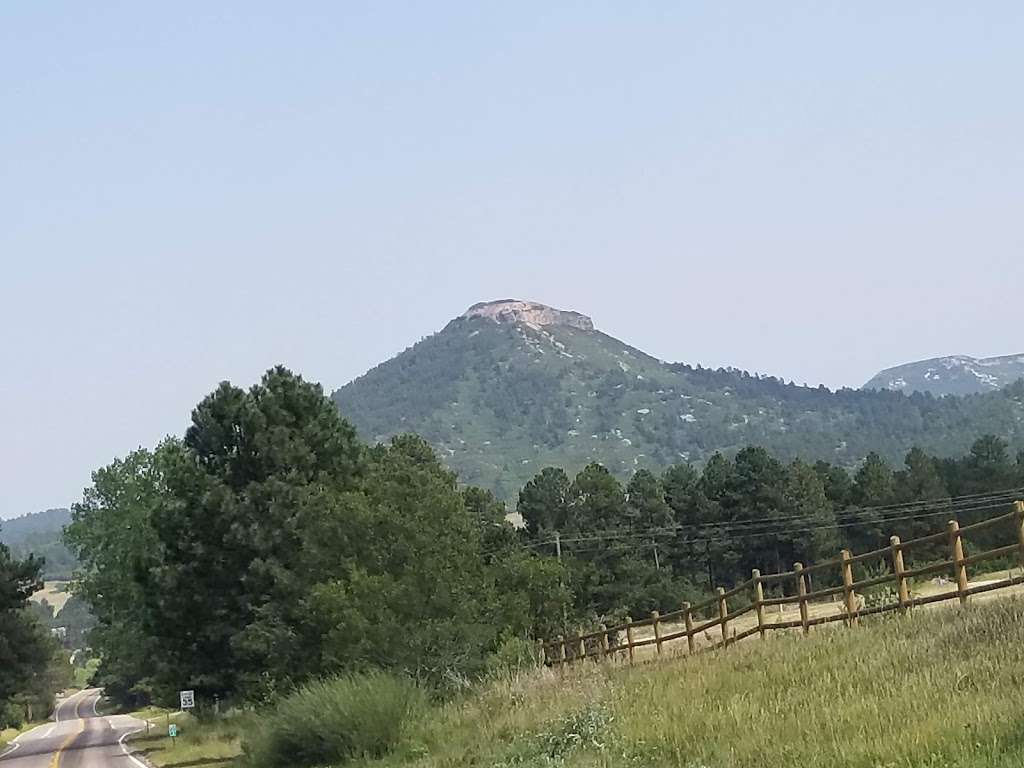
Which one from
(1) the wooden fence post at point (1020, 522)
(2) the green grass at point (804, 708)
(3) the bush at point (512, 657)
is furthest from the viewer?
(3) the bush at point (512, 657)

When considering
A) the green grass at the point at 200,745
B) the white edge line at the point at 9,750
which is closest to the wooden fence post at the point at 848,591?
the green grass at the point at 200,745

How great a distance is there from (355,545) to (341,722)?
1182cm

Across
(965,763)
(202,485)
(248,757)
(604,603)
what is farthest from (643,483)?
(965,763)

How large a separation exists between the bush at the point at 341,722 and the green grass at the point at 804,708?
5.09 ft

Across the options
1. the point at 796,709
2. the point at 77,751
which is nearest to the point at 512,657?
the point at 796,709

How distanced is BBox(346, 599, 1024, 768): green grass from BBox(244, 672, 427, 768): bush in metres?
1.55

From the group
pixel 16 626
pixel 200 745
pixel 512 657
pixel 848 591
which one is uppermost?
pixel 848 591

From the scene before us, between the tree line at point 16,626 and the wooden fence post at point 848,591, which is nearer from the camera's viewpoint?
the wooden fence post at point 848,591

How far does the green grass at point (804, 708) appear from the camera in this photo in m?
10.7

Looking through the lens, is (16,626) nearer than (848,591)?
No

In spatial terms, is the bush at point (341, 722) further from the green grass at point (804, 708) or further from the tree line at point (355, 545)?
the tree line at point (355, 545)

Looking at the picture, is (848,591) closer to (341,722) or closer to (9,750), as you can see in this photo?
(341,722)

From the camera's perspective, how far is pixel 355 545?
34062 millimetres

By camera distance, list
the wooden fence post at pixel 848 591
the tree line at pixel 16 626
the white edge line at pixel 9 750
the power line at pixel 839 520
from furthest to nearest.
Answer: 1. the power line at pixel 839 520
2. the white edge line at pixel 9 750
3. the tree line at pixel 16 626
4. the wooden fence post at pixel 848 591
